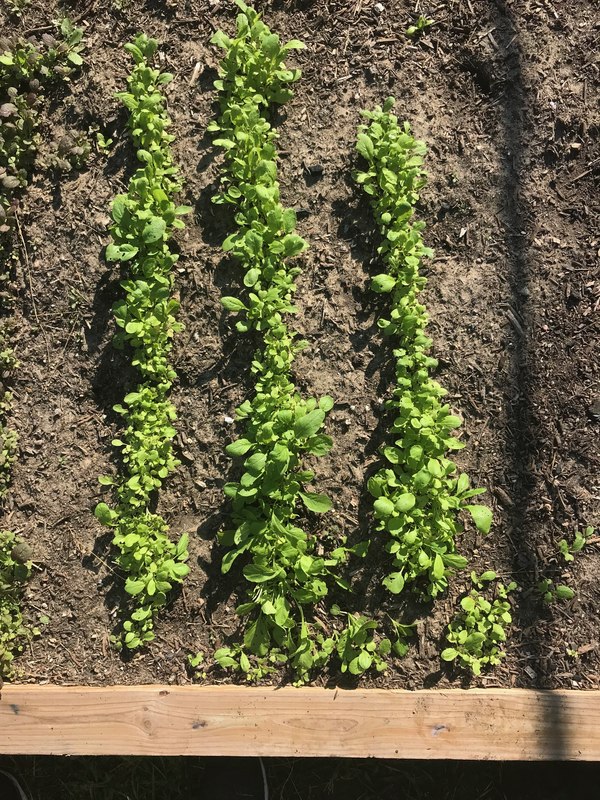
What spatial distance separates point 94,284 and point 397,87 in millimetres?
1467

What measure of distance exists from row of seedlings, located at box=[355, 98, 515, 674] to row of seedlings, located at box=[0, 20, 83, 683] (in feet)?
4.33

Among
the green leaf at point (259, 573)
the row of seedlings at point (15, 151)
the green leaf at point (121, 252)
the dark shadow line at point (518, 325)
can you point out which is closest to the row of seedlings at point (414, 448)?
the dark shadow line at point (518, 325)

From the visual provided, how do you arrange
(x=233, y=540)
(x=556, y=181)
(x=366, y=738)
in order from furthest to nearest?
1. (x=556, y=181)
2. (x=233, y=540)
3. (x=366, y=738)

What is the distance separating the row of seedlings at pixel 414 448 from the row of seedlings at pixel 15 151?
4.33 ft

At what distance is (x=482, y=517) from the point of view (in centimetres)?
219

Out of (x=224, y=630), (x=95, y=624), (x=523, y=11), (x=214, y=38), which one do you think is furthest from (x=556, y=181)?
(x=95, y=624)

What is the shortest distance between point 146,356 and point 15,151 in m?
1.03

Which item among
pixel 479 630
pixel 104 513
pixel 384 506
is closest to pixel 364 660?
pixel 479 630

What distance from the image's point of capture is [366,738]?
213 cm

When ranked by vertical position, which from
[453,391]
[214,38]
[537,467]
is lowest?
[537,467]

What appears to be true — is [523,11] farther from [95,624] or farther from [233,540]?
[95,624]

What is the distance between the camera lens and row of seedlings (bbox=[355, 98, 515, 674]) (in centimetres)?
220

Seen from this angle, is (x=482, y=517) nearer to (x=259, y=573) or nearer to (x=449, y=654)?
(x=449, y=654)

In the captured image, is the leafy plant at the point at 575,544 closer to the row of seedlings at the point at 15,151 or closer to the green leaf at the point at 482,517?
the green leaf at the point at 482,517
